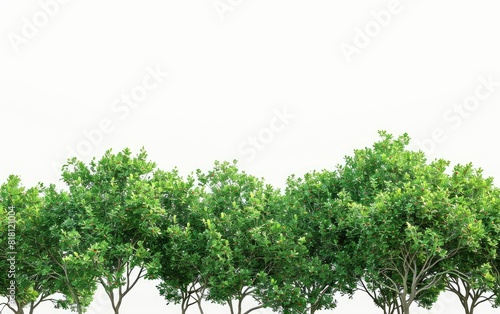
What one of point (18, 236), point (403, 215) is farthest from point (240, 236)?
point (18, 236)

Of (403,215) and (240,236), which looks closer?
(403,215)

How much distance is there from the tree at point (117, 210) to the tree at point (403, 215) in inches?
363

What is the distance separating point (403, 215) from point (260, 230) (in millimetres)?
6548

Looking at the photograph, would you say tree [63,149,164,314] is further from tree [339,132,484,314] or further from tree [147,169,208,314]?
tree [339,132,484,314]

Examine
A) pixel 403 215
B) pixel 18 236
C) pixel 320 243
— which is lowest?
pixel 403 215

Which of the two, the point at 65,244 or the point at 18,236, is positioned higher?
the point at 18,236

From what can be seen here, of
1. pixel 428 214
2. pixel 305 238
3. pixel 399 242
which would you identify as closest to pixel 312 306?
pixel 305 238

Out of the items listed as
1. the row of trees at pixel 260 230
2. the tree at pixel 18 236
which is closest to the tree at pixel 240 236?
the row of trees at pixel 260 230

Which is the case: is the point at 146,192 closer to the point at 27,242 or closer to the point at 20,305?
the point at 27,242

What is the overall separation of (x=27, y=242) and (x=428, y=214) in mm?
18882

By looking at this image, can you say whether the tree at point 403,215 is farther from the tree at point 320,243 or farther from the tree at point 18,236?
the tree at point 18,236

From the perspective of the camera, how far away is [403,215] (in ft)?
86.5

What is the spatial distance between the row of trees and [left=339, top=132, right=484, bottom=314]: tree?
6cm

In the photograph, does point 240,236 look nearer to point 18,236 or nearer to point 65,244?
point 65,244
